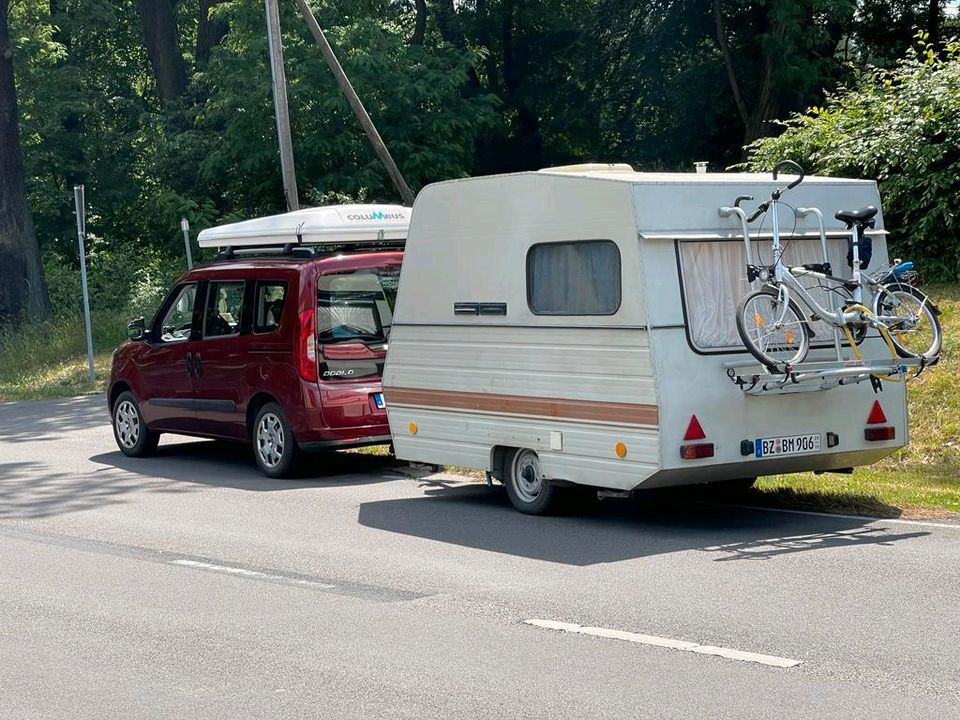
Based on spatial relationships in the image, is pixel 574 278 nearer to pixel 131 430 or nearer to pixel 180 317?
pixel 180 317

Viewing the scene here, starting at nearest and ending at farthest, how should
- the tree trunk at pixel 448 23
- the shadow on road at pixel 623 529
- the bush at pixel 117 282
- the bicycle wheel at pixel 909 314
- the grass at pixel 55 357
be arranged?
1. the shadow on road at pixel 623 529
2. the bicycle wheel at pixel 909 314
3. the grass at pixel 55 357
4. the bush at pixel 117 282
5. the tree trunk at pixel 448 23

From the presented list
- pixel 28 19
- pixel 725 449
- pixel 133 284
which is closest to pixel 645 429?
pixel 725 449

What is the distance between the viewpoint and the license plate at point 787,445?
Answer: 10062 millimetres

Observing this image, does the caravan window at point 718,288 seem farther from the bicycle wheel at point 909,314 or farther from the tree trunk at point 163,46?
the tree trunk at point 163,46

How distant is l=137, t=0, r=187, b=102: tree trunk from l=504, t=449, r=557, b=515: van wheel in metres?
29.1

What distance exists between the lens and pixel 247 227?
15.3 m

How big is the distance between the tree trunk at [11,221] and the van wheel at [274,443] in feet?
64.3

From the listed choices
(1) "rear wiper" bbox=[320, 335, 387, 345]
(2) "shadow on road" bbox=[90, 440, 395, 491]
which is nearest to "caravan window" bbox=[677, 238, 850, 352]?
(1) "rear wiper" bbox=[320, 335, 387, 345]

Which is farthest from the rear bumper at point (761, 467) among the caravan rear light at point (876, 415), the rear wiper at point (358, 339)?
the rear wiper at point (358, 339)

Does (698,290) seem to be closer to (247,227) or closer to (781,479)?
(781,479)

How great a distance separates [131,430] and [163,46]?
82.1 feet

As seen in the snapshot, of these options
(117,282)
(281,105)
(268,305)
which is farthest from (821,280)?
(117,282)

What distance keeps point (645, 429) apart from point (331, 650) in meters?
3.28

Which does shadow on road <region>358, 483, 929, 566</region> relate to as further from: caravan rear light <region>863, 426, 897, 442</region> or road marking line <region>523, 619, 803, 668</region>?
road marking line <region>523, 619, 803, 668</region>
